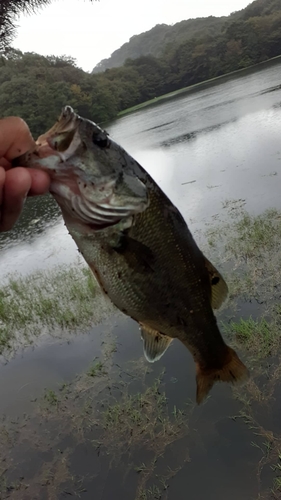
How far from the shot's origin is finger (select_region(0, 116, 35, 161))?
1.44 meters

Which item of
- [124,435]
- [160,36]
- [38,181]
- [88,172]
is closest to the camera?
[38,181]

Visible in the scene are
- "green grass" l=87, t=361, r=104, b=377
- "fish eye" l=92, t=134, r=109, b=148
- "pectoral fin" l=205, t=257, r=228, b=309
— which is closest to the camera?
"fish eye" l=92, t=134, r=109, b=148

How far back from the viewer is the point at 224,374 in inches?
93.8

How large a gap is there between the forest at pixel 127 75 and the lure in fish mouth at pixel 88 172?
42067mm

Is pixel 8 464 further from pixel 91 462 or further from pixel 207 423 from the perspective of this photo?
pixel 207 423

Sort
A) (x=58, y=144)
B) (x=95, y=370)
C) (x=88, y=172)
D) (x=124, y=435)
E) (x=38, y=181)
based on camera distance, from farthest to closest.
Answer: (x=95, y=370) < (x=124, y=435) < (x=88, y=172) < (x=58, y=144) < (x=38, y=181)

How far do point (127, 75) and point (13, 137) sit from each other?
283 ft

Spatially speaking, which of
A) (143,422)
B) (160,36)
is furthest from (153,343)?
(160,36)

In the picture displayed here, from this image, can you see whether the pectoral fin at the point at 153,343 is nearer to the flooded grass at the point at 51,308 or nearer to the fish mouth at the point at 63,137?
the fish mouth at the point at 63,137

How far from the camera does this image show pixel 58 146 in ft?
5.53

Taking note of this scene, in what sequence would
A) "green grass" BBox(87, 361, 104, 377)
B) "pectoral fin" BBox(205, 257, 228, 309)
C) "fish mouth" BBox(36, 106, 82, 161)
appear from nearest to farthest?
"fish mouth" BBox(36, 106, 82, 161)
"pectoral fin" BBox(205, 257, 228, 309)
"green grass" BBox(87, 361, 104, 377)

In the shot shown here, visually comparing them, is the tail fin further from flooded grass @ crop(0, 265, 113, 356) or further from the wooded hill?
the wooded hill

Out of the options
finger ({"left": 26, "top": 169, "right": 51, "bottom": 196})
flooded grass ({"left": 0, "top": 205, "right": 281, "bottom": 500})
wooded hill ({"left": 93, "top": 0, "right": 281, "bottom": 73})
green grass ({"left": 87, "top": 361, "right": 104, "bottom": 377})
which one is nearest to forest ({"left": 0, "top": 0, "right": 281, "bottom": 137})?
wooded hill ({"left": 93, "top": 0, "right": 281, "bottom": 73})

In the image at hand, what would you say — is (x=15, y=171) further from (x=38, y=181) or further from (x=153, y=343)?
(x=153, y=343)
